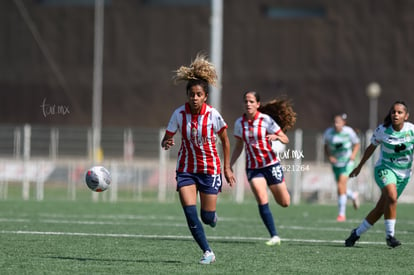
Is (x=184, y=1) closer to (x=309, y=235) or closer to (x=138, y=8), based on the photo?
(x=138, y=8)

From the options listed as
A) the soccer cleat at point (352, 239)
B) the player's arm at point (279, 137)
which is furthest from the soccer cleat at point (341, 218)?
the soccer cleat at point (352, 239)

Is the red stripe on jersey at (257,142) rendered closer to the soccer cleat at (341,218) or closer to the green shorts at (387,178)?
the green shorts at (387,178)

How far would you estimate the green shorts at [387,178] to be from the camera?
507 inches

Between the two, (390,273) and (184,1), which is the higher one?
A: (184,1)

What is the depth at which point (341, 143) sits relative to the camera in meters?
20.6

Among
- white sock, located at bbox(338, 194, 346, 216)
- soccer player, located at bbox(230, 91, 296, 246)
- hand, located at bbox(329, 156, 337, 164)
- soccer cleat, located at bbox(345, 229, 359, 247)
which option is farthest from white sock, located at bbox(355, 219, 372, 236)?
hand, located at bbox(329, 156, 337, 164)

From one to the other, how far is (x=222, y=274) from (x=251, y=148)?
184 inches

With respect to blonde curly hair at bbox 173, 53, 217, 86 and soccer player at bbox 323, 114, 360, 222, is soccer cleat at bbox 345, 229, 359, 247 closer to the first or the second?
blonde curly hair at bbox 173, 53, 217, 86

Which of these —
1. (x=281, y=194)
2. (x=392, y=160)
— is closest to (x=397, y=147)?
(x=392, y=160)

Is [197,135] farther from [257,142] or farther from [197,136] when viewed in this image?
[257,142]

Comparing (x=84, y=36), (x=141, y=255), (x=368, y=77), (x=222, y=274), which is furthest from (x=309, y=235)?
(x=84, y=36)

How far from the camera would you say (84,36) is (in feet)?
157

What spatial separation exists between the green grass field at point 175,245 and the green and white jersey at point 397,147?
1.11 metres

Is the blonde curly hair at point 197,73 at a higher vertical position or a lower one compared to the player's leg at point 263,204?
higher
